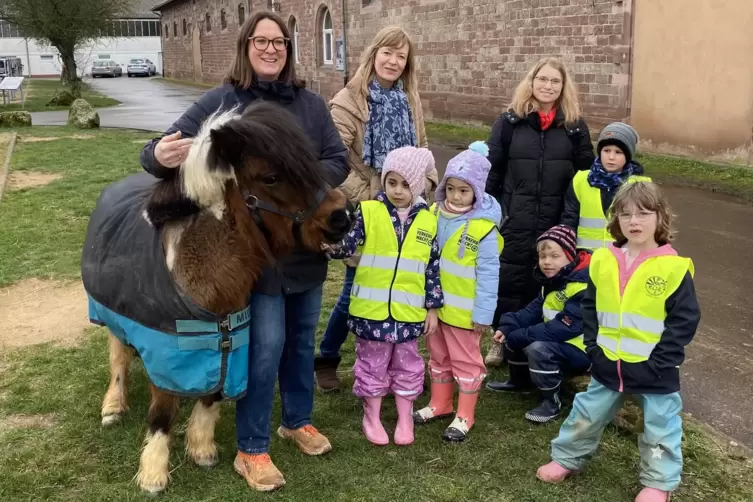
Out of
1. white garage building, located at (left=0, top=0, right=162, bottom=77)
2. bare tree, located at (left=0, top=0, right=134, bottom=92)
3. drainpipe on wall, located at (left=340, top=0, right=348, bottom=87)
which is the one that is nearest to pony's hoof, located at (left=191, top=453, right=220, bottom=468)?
drainpipe on wall, located at (left=340, top=0, right=348, bottom=87)

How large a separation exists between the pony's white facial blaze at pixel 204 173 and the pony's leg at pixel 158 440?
1.05 meters

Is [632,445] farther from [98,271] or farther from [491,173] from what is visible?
[98,271]

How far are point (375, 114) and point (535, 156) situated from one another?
3.48ft

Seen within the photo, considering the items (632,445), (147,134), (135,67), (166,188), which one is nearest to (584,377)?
(632,445)

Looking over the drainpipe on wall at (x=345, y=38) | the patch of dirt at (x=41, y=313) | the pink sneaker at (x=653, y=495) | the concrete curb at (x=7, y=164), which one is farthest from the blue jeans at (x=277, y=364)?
the drainpipe on wall at (x=345, y=38)

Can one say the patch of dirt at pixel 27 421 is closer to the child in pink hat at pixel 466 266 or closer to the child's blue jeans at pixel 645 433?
the child in pink hat at pixel 466 266

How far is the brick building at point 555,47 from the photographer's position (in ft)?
37.3

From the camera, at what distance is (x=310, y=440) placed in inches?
139

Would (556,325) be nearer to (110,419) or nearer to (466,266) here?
(466,266)

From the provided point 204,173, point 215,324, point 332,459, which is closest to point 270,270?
point 215,324

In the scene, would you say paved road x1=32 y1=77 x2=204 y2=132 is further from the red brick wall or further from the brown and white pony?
the brown and white pony

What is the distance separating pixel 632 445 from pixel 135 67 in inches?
2439

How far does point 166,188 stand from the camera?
112 inches

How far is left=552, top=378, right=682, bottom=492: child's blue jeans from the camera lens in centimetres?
293
